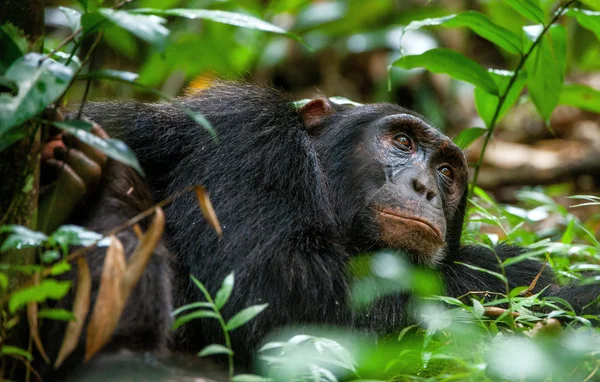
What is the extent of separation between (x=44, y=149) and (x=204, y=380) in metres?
1.06

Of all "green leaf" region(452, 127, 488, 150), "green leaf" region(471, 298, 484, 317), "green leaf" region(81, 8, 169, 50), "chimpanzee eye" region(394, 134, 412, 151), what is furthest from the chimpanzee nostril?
"green leaf" region(81, 8, 169, 50)

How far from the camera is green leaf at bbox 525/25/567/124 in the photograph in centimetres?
494

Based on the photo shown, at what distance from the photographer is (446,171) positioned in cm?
459

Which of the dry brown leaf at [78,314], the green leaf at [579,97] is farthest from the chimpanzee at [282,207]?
the green leaf at [579,97]

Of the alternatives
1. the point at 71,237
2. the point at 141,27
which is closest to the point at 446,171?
the point at 141,27

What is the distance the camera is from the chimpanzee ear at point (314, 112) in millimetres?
4625

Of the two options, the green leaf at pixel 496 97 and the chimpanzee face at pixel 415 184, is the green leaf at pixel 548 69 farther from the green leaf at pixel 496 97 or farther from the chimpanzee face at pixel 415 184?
the chimpanzee face at pixel 415 184

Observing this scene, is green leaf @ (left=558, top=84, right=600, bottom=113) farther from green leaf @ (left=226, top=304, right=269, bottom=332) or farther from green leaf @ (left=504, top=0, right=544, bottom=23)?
green leaf @ (left=226, top=304, right=269, bottom=332)

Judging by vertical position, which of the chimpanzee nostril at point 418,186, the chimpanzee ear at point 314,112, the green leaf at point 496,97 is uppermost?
the green leaf at point 496,97

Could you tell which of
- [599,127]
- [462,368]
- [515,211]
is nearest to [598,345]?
[462,368]

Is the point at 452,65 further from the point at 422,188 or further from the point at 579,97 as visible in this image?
the point at 579,97

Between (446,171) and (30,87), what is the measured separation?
280cm

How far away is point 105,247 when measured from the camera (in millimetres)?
2943

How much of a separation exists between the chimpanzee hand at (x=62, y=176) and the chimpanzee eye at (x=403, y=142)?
200 cm
